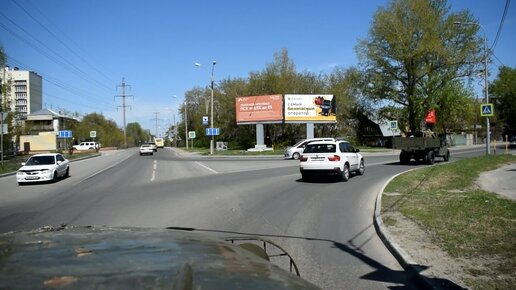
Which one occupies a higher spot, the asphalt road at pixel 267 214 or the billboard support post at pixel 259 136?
the billboard support post at pixel 259 136

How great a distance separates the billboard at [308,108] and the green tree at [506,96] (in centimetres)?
5088

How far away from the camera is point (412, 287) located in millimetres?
5309

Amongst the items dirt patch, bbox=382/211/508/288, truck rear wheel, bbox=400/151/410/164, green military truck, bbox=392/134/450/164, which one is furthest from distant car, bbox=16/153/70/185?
truck rear wheel, bbox=400/151/410/164

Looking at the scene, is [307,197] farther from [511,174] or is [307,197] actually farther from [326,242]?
[511,174]

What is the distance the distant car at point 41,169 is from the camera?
20.6 metres

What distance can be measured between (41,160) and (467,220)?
19949 mm

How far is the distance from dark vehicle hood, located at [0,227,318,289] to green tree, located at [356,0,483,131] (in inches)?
2006

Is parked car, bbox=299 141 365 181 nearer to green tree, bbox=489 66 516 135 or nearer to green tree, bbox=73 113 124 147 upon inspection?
green tree, bbox=489 66 516 135

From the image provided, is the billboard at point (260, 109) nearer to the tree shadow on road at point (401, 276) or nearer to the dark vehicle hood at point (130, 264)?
the tree shadow on road at point (401, 276)

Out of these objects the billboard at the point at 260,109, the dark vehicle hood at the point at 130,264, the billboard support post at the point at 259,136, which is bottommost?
the dark vehicle hood at the point at 130,264

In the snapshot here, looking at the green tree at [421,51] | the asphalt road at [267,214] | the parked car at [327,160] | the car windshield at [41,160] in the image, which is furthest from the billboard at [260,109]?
the asphalt road at [267,214]

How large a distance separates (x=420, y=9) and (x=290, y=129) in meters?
24.2

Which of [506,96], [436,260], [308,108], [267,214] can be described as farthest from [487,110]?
[506,96]

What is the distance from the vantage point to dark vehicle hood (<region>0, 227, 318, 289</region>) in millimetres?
2062
